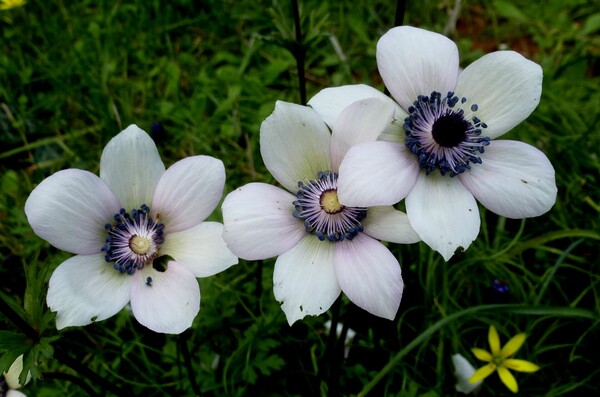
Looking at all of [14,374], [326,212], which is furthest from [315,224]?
[14,374]

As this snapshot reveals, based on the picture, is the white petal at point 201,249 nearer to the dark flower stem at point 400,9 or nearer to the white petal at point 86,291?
the white petal at point 86,291

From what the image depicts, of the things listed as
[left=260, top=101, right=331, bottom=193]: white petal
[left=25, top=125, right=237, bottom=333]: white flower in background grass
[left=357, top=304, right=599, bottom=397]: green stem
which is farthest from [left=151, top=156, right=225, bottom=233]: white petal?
[left=357, top=304, right=599, bottom=397]: green stem

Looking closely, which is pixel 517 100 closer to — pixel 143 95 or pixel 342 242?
pixel 342 242

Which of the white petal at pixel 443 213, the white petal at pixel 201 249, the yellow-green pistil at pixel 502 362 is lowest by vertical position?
the yellow-green pistil at pixel 502 362

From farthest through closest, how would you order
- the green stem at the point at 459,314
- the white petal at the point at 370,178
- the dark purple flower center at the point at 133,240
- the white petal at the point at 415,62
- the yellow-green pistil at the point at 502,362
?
the yellow-green pistil at the point at 502,362, the green stem at the point at 459,314, the dark purple flower center at the point at 133,240, the white petal at the point at 415,62, the white petal at the point at 370,178

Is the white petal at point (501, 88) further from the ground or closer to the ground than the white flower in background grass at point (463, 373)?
further from the ground

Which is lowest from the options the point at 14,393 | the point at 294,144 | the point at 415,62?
the point at 14,393

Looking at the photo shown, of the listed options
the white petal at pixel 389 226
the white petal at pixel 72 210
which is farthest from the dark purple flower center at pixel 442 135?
the white petal at pixel 72 210

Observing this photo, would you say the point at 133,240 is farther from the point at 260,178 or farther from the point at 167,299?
the point at 260,178
